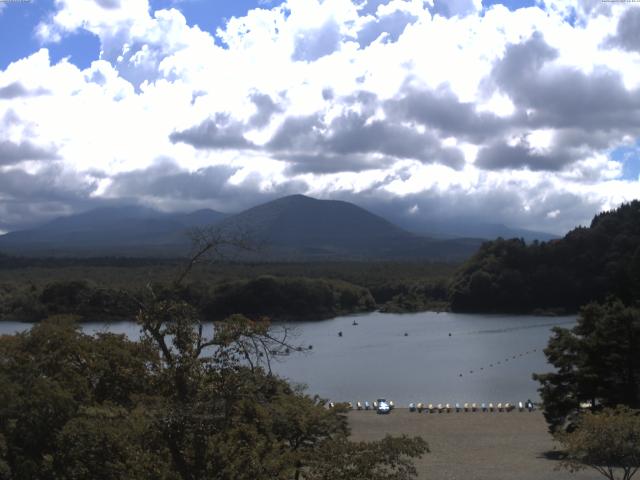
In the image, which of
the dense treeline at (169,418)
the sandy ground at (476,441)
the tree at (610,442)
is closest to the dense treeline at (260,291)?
the sandy ground at (476,441)

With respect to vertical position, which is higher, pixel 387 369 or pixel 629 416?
pixel 629 416

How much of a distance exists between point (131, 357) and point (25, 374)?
138 cm

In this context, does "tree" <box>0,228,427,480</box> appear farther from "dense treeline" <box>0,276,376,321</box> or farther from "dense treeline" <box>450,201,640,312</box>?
"dense treeline" <box>450,201,640,312</box>

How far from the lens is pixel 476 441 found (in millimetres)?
23906

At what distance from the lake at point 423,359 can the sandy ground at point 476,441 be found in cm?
417

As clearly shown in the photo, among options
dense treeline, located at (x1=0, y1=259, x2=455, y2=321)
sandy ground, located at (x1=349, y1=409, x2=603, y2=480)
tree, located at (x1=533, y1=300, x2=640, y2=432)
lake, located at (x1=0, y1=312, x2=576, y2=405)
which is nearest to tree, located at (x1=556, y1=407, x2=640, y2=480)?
sandy ground, located at (x1=349, y1=409, x2=603, y2=480)

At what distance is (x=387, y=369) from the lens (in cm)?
4366

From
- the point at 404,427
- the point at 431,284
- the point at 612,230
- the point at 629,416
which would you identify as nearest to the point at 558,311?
the point at 612,230

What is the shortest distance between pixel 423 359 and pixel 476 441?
22748 millimetres

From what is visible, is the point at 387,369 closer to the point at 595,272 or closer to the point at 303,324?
the point at 303,324

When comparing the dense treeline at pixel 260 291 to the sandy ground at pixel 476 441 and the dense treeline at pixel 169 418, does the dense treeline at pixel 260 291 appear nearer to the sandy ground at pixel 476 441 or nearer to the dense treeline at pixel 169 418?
the sandy ground at pixel 476 441

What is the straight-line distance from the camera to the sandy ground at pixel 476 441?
19.1 m

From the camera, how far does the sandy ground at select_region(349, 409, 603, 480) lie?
19094 mm

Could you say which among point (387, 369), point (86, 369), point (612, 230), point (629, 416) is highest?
point (612, 230)
